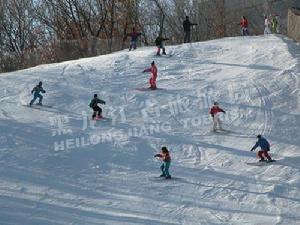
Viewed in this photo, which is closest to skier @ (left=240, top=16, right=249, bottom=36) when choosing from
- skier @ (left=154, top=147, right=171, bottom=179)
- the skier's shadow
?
the skier's shadow

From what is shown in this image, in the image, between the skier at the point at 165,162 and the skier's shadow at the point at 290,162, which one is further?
the skier's shadow at the point at 290,162

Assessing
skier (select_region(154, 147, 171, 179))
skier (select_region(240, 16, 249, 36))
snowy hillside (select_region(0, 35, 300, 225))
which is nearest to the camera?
snowy hillside (select_region(0, 35, 300, 225))

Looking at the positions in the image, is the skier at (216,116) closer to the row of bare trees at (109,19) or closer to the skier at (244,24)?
the skier at (244,24)

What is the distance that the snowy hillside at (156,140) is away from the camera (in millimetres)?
17547

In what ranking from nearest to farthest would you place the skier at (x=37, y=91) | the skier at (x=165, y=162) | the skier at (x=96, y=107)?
the skier at (x=165, y=162) < the skier at (x=96, y=107) < the skier at (x=37, y=91)

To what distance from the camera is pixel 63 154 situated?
22.0 m

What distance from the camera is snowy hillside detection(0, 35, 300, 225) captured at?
1755cm

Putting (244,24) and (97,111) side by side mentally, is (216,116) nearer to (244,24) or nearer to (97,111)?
(97,111)

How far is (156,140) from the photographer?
22984mm

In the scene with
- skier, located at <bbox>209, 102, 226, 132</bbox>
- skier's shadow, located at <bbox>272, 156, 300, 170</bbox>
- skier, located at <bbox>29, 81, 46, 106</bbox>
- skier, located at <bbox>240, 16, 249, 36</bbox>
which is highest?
skier, located at <bbox>240, 16, 249, 36</bbox>

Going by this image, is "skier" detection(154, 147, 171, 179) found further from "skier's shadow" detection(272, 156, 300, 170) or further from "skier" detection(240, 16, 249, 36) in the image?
"skier" detection(240, 16, 249, 36)

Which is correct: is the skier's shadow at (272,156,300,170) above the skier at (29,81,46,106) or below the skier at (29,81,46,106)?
below

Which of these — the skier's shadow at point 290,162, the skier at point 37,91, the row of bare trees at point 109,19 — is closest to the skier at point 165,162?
the skier's shadow at point 290,162

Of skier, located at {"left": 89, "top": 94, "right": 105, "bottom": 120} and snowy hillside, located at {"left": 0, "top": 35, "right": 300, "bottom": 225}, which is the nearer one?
snowy hillside, located at {"left": 0, "top": 35, "right": 300, "bottom": 225}
